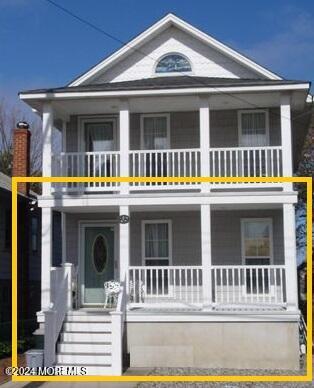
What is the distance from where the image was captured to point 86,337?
16.0 meters

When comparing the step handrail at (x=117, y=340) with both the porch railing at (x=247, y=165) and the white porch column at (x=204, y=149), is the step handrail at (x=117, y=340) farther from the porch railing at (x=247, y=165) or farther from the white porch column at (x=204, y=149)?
the porch railing at (x=247, y=165)

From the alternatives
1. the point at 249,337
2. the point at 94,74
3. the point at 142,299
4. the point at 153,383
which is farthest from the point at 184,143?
the point at 153,383

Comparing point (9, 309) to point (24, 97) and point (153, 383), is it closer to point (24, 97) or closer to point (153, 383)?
point (24, 97)

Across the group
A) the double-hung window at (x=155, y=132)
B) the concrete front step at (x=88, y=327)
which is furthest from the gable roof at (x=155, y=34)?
the concrete front step at (x=88, y=327)

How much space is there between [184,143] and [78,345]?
6.57m

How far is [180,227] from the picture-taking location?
19.0m

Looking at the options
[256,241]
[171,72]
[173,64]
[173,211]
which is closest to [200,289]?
[256,241]

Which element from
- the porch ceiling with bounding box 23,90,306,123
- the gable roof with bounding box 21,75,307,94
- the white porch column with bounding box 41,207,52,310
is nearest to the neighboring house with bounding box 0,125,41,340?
the porch ceiling with bounding box 23,90,306,123

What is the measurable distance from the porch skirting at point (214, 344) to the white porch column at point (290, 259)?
0.58 metres

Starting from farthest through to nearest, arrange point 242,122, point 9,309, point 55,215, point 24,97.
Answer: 1. point 55,215
2. point 9,309
3. point 242,122
4. point 24,97

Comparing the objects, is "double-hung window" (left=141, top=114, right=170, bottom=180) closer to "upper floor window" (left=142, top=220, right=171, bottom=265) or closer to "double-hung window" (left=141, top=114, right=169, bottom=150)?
"double-hung window" (left=141, top=114, right=169, bottom=150)

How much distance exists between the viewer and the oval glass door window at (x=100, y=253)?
19391mm

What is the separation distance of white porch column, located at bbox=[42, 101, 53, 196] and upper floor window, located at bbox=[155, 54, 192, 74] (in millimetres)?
3988

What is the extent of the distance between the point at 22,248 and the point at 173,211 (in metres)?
6.45
